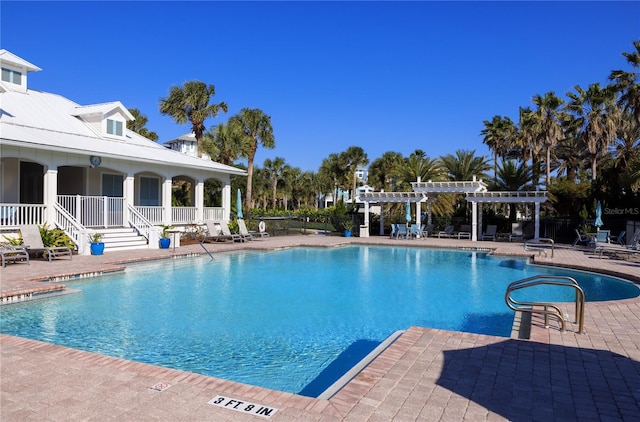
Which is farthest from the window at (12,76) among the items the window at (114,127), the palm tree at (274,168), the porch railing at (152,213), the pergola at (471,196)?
the palm tree at (274,168)

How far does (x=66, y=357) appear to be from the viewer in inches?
209

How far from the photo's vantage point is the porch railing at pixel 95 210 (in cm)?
1838

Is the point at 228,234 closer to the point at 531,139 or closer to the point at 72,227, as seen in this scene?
the point at 72,227

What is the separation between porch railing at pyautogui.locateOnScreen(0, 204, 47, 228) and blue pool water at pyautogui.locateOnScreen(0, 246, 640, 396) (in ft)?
17.1

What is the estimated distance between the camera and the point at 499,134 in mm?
42594

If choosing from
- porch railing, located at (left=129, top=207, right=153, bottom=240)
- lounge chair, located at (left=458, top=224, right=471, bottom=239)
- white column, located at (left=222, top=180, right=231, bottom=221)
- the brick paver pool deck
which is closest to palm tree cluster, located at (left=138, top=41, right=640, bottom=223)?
lounge chair, located at (left=458, top=224, right=471, bottom=239)

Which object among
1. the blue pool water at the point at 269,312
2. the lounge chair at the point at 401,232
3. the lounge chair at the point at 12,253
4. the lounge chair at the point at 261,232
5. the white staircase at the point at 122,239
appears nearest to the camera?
the blue pool water at the point at 269,312

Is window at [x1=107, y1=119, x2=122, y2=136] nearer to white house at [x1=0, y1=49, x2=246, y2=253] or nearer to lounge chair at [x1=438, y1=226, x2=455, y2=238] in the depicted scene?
white house at [x1=0, y1=49, x2=246, y2=253]

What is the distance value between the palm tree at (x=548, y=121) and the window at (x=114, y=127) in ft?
95.2

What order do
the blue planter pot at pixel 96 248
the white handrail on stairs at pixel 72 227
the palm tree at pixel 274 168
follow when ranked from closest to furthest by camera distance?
1. the blue planter pot at pixel 96 248
2. the white handrail on stairs at pixel 72 227
3. the palm tree at pixel 274 168

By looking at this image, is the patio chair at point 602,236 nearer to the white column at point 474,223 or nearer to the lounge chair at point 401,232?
the white column at point 474,223

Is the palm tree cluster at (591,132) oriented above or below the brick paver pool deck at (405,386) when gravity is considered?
above

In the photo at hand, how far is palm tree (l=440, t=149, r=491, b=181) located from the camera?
3459cm

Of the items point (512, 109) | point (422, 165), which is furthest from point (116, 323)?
point (512, 109)
